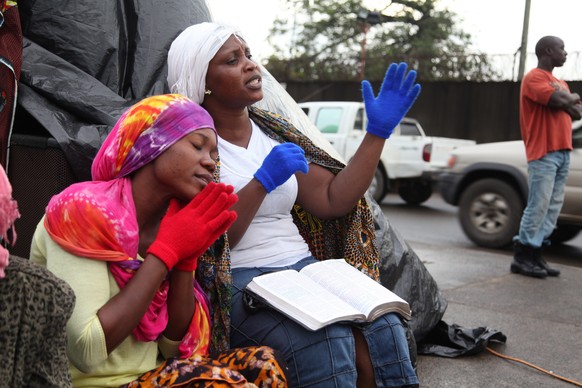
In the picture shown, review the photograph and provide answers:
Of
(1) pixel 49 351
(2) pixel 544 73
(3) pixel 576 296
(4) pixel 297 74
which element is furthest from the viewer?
(4) pixel 297 74

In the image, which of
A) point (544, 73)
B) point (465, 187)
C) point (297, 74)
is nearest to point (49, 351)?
point (544, 73)

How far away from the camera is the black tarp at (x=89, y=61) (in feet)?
9.18

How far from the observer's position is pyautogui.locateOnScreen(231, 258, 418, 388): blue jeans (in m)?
2.22

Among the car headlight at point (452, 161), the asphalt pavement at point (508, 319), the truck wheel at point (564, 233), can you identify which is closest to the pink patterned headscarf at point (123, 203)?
the asphalt pavement at point (508, 319)

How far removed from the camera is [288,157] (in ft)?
7.99

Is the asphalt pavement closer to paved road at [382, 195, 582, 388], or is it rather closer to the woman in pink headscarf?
paved road at [382, 195, 582, 388]

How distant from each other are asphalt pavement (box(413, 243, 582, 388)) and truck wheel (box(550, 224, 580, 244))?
1.15 metres

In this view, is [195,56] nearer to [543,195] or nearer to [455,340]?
[455,340]

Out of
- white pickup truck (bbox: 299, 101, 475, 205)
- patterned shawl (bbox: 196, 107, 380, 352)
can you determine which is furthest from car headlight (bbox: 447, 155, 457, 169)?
patterned shawl (bbox: 196, 107, 380, 352)

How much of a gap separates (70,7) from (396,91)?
153cm

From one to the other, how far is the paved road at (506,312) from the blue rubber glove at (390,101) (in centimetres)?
141

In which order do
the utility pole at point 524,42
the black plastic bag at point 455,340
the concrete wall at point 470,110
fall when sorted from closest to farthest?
the black plastic bag at point 455,340 < the utility pole at point 524,42 < the concrete wall at point 470,110

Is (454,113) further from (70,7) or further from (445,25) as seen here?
(70,7)

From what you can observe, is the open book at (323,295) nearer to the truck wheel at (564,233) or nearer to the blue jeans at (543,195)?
the blue jeans at (543,195)
